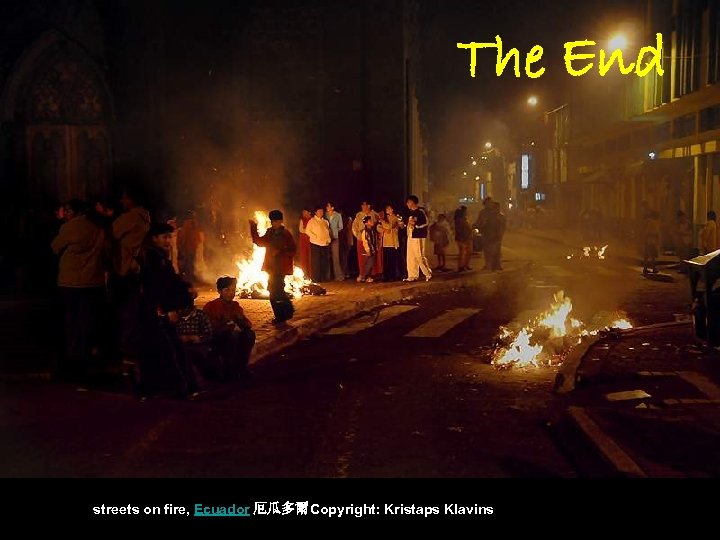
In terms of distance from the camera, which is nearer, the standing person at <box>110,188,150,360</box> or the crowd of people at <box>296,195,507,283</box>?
the standing person at <box>110,188,150,360</box>

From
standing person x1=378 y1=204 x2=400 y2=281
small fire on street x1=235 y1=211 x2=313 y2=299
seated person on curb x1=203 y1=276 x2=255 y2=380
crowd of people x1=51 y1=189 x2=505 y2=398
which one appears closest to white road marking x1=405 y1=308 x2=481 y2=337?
crowd of people x1=51 y1=189 x2=505 y2=398

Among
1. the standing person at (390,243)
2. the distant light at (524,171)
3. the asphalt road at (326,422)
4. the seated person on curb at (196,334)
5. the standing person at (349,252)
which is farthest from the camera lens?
the distant light at (524,171)

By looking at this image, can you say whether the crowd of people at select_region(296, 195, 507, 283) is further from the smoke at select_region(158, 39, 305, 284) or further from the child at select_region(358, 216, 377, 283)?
the smoke at select_region(158, 39, 305, 284)

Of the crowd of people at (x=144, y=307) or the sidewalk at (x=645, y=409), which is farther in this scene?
the crowd of people at (x=144, y=307)

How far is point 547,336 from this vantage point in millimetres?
11898

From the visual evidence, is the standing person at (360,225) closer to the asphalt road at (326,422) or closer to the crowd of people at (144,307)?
the crowd of people at (144,307)

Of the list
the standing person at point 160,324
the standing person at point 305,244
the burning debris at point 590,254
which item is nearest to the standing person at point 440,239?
the standing person at point 305,244

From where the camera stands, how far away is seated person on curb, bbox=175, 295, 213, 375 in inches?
358

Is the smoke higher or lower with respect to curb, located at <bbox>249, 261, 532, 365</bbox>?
higher

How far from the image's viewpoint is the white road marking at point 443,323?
12953mm

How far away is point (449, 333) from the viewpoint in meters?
12.9

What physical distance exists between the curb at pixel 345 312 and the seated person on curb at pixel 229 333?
1145 mm

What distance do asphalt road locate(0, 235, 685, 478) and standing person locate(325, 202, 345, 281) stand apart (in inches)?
287

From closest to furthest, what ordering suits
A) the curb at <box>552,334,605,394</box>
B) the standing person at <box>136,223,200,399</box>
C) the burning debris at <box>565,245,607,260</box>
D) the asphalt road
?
the asphalt road
the standing person at <box>136,223,200,399</box>
the curb at <box>552,334,605,394</box>
the burning debris at <box>565,245,607,260</box>
